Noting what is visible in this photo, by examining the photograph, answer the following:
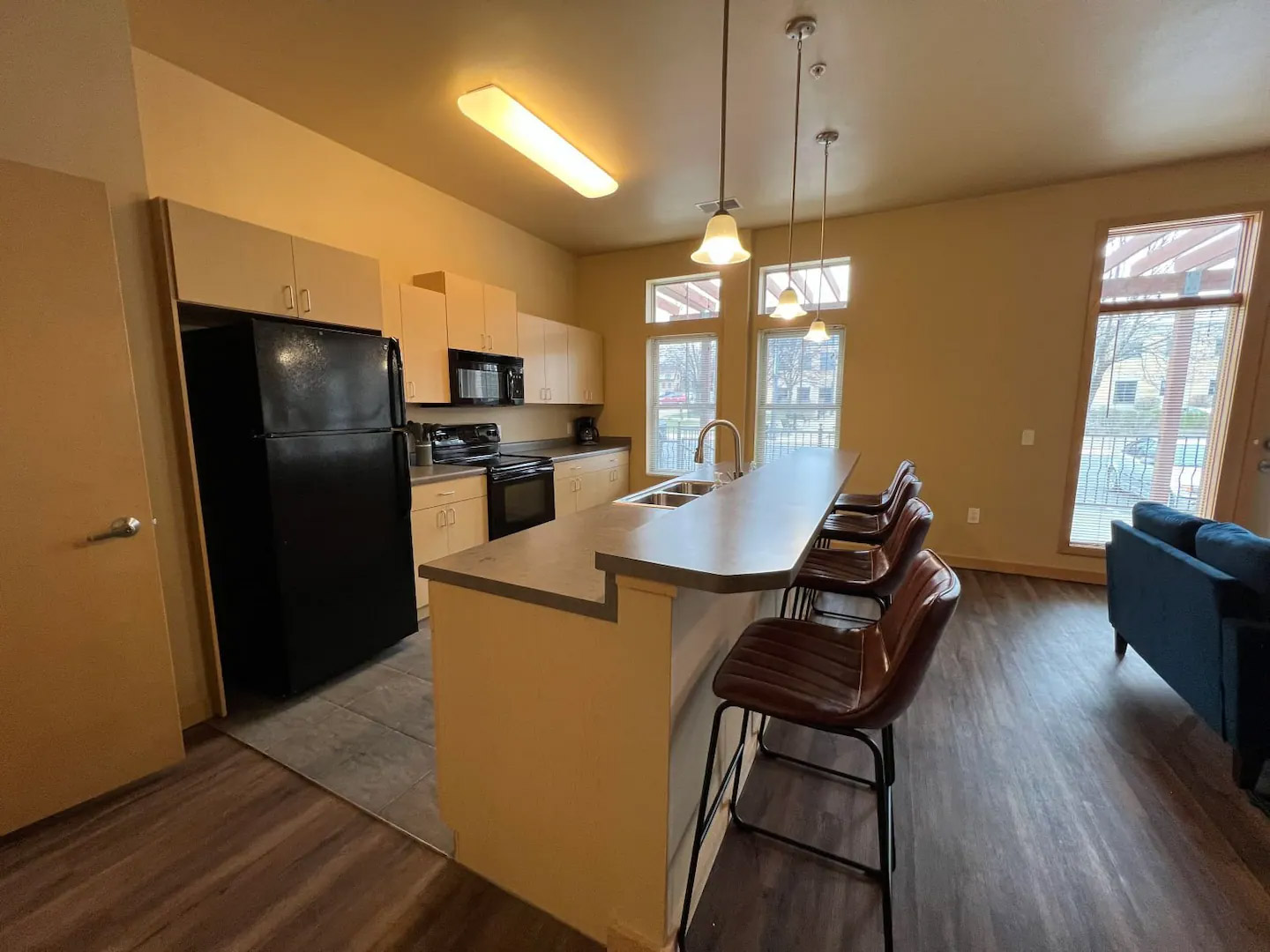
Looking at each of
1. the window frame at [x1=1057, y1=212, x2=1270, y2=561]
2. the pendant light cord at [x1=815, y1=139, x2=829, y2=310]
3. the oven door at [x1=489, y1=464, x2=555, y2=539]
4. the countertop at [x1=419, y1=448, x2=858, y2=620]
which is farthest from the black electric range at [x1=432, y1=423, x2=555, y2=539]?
the window frame at [x1=1057, y1=212, x2=1270, y2=561]

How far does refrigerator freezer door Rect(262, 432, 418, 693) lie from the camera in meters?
2.13

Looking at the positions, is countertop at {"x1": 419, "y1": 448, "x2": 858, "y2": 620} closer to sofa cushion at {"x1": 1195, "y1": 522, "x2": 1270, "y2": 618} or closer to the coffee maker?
sofa cushion at {"x1": 1195, "y1": 522, "x2": 1270, "y2": 618}

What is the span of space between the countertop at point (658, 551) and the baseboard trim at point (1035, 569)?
3001mm

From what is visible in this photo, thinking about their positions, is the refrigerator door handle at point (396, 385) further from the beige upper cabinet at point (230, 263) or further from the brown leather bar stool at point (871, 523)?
the brown leather bar stool at point (871, 523)

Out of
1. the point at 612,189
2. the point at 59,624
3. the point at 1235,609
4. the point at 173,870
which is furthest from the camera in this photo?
the point at 612,189

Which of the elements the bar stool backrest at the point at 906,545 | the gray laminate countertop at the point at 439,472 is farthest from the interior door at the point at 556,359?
the bar stool backrest at the point at 906,545

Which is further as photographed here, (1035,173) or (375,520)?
(1035,173)

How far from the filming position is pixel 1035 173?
329cm

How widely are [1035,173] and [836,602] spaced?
125 inches

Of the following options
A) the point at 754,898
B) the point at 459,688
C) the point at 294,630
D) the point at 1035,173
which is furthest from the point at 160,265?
the point at 1035,173

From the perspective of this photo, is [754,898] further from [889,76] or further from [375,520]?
[889,76]

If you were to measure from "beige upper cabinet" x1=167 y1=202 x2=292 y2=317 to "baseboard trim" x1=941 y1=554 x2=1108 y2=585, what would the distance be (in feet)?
15.9

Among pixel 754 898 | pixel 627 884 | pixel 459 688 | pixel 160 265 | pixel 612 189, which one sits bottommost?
pixel 754 898

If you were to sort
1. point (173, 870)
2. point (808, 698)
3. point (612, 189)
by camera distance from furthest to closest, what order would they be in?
point (612, 189) → point (173, 870) → point (808, 698)
